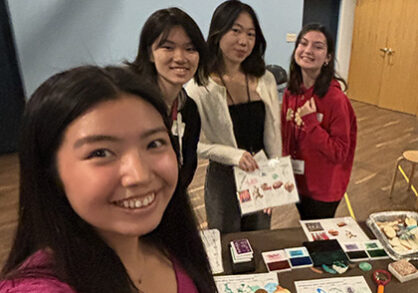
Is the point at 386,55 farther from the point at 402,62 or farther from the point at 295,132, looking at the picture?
the point at 295,132

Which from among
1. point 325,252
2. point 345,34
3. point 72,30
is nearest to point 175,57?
point 325,252

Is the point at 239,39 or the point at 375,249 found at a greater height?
the point at 239,39

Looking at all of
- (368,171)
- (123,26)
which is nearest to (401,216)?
(368,171)

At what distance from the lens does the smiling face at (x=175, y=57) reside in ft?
5.14

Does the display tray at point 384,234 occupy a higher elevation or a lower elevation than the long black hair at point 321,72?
lower

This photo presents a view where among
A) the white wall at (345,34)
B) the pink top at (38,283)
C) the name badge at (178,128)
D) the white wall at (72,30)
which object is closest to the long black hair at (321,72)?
the name badge at (178,128)

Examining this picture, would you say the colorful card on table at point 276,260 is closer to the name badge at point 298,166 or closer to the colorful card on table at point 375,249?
the colorful card on table at point 375,249

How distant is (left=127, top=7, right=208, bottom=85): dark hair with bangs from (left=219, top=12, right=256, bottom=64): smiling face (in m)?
0.21

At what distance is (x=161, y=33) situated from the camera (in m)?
1.56

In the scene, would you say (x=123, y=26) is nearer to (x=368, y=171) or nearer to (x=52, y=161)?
(x=368, y=171)

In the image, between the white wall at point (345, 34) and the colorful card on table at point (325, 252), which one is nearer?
the colorful card on table at point (325, 252)

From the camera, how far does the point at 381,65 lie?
6094 millimetres

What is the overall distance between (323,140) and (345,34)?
5.33m

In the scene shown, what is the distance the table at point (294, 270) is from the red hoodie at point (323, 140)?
0.31 meters
